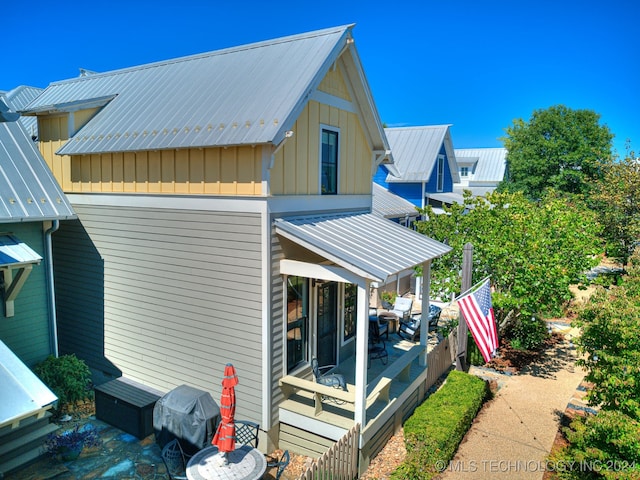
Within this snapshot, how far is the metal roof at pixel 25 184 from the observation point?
8.88 m

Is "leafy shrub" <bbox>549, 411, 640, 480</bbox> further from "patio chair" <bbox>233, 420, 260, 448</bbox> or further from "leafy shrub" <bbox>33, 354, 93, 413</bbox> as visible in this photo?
"leafy shrub" <bbox>33, 354, 93, 413</bbox>

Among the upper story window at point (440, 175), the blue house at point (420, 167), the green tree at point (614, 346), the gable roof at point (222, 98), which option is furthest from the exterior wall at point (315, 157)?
the upper story window at point (440, 175)

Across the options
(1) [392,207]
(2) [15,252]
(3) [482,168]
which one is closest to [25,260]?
(2) [15,252]

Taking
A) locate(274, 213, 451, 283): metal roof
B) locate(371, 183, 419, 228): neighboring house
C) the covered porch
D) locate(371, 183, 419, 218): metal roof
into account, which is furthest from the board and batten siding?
locate(371, 183, 419, 228): neighboring house

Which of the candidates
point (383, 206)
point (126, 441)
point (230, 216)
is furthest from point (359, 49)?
point (383, 206)

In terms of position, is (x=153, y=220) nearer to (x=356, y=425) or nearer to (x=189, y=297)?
(x=189, y=297)

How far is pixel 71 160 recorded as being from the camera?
10.5 m

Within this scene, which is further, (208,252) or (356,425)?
(208,252)

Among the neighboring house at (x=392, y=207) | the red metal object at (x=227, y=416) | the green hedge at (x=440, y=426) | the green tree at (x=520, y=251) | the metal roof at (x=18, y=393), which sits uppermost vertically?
the neighboring house at (x=392, y=207)

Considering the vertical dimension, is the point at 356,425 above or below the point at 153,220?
below

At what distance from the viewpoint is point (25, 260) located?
322 inches

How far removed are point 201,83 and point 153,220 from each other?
329 cm

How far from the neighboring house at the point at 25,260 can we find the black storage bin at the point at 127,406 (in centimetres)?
120

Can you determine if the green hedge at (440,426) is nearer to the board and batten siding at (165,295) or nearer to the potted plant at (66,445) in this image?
the board and batten siding at (165,295)
